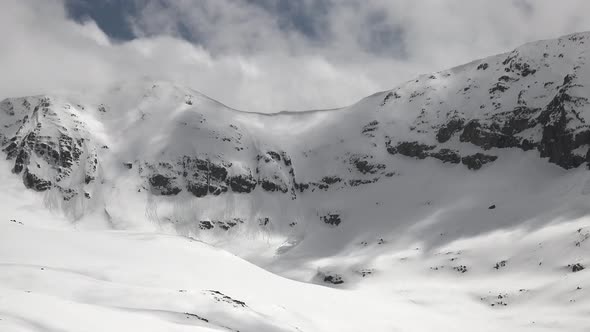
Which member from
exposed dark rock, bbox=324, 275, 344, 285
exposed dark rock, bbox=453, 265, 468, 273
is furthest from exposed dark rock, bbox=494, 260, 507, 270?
exposed dark rock, bbox=324, 275, 344, 285

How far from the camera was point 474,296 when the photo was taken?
391 feet

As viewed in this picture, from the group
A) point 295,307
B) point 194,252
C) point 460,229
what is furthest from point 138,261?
point 460,229

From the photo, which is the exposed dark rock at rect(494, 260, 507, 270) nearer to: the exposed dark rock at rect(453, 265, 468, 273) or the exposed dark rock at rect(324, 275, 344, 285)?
the exposed dark rock at rect(453, 265, 468, 273)

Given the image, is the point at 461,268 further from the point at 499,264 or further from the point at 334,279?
the point at 334,279

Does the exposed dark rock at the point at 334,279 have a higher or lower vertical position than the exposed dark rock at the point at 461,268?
higher

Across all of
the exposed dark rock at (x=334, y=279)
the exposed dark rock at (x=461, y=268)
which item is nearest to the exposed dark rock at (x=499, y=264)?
the exposed dark rock at (x=461, y=268)

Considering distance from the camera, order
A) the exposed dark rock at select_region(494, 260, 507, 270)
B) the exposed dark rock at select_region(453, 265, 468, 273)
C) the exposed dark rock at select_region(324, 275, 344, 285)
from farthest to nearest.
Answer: the exposed dark rock at select_region(324, 275, 344, 285) → the exposed dark rock at select_region(453, 265, 468, 273) → the exposed dark rock at select_region(494, 260, 507, 270)

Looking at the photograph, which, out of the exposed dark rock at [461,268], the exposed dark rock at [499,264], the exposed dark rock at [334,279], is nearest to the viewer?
the exposed dark rock at [499,264]

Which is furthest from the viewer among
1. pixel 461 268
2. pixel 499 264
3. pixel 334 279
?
pixel 334 279

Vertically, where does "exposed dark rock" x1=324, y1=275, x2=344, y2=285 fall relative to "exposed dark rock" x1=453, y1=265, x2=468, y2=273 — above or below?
above

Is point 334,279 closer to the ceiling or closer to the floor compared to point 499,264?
closer to the ceiling

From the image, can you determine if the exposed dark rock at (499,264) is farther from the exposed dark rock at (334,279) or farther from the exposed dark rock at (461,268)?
the exposed dark rock at (334,279)

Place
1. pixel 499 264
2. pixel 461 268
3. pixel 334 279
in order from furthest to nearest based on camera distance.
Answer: pixel 334 279 < pixel 461 268 < pixel 499 264

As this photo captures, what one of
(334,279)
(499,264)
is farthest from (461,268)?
(334,279)
